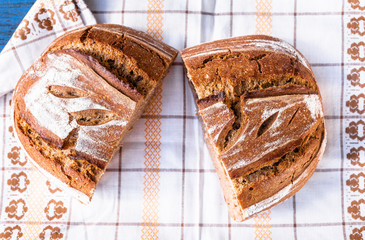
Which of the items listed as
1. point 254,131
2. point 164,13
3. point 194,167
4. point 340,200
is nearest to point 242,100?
point 254,131

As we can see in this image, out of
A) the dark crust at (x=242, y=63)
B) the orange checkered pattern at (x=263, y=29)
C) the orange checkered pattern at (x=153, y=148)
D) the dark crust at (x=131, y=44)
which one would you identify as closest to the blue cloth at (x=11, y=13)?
the dark crust at (x=131, y=44)

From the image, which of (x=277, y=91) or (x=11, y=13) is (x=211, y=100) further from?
(x=11, y=13)

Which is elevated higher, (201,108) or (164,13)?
(164,13)

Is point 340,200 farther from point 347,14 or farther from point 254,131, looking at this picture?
point 347,14

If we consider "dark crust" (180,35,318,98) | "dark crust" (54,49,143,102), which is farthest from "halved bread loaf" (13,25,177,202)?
"dark crust" (180,35,318,98)

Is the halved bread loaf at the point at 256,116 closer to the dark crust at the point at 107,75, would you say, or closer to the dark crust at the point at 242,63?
the dark crust at the point at 242,63

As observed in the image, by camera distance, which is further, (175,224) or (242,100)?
(175,224)

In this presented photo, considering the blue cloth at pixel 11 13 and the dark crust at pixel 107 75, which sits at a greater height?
the blue cloth at pixel 11 13

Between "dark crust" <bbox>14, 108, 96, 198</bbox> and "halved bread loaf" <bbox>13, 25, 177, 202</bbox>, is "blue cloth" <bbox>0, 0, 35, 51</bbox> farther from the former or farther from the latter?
"dark crust" <bbox>14, 108, 96, 198</bbox>
